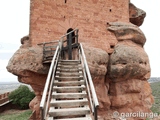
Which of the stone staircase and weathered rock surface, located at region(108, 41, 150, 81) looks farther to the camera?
weathered rock surface, located at region(108, 41, 150, 81)

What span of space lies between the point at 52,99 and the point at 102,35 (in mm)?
8207

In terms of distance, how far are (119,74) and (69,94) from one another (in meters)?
6.68

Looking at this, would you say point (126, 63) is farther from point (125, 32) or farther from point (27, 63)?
point (27, 63)

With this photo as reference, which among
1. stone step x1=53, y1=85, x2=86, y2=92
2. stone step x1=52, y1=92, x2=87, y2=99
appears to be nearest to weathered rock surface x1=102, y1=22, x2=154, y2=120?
stone step x1=53, y1=85, x2=86, y2=92

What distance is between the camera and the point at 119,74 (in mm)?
10914

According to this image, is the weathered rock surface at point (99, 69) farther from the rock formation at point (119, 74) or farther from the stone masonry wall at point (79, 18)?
the stone masonry wall at point (79, 18)

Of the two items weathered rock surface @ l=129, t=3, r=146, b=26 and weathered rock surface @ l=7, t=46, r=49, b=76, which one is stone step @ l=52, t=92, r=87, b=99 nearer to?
weathered rock surface @ l=7, t=46, r=49, b=76

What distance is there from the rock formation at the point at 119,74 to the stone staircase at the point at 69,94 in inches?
110

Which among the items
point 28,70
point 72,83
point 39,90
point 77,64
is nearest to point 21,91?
point 39,90

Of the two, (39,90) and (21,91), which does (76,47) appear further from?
(21,91)

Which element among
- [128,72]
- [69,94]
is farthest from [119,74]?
[69,94]

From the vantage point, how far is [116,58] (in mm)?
10984

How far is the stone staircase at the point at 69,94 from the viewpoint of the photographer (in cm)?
423

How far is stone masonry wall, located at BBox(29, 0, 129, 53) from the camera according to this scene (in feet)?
32.0
